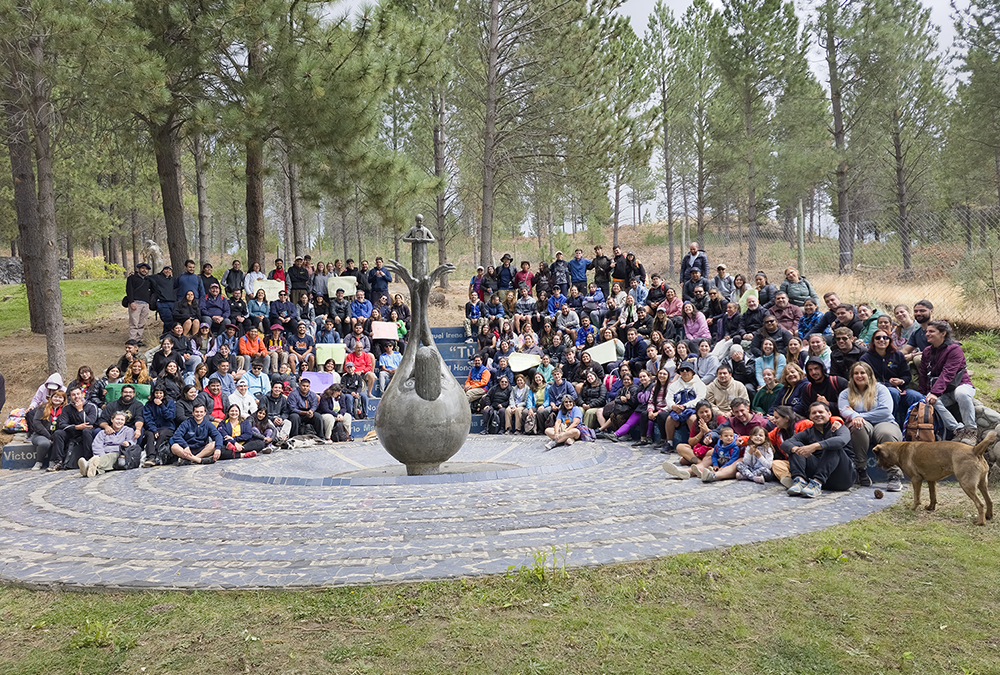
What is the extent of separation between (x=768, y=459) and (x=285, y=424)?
7.57 meters

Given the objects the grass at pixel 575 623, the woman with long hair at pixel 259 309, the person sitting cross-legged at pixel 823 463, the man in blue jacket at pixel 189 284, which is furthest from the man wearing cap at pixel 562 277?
the grass at pixel 575 623

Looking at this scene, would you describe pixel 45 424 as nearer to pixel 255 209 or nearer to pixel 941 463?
pixel 255 209

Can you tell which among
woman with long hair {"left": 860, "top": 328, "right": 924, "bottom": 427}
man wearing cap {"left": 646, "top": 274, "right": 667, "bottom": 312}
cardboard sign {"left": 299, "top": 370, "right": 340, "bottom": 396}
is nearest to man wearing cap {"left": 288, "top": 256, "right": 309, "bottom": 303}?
cardboard sign {"left": 299, "top": 370, "right": 340, "bottom": 396}

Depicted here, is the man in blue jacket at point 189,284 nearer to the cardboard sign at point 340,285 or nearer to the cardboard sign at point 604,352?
the cardboard sign at point 340,285

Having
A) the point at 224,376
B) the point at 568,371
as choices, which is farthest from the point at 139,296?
the point at 568,371

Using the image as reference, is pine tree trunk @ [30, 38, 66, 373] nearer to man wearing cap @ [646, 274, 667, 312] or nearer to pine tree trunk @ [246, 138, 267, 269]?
pine tree trunk @ [246, 138, 267, 269]

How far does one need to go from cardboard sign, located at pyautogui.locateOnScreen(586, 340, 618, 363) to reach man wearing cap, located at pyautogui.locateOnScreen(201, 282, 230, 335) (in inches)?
270

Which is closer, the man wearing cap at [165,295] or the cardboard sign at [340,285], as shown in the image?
the man wearing cap at [165,295]

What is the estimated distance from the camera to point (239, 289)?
48.8 ft

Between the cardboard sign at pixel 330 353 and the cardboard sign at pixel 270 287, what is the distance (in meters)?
1.89

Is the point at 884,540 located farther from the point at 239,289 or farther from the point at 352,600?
the point at 239,289

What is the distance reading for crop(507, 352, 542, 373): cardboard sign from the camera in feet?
46.5

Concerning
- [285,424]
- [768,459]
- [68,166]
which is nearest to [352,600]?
[768,459]

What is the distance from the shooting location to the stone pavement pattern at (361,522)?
5.31 meters
